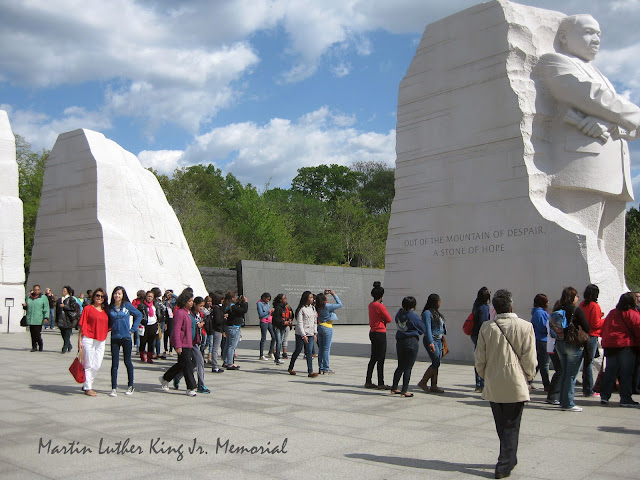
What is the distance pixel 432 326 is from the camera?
28.8ft

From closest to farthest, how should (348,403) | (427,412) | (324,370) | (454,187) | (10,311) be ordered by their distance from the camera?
(427,412), (348,403), (324,370), (454,187), (10,311)

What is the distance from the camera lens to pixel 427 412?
285 inches

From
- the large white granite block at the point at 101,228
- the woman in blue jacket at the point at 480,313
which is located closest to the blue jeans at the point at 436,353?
the woman in blue jacket at the point at 480,313

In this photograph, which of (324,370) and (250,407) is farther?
(324,370)

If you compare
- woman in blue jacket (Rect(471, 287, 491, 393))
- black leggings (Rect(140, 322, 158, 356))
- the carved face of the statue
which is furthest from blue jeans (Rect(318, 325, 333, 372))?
the carved face of the statue

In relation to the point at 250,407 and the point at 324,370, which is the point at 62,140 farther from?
the point at 250,407

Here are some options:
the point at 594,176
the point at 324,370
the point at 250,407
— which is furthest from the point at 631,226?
the point at 250,407

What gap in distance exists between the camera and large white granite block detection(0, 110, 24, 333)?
1908 centimetres

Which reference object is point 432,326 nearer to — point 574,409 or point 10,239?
point 574,409

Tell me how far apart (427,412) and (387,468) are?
251 centimetres

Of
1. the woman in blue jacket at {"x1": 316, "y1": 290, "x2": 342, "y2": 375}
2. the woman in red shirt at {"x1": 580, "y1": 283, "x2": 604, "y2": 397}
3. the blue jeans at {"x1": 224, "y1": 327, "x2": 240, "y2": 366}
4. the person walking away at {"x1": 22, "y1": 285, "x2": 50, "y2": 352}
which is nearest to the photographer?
the woman in red shirt at {"x1": 580, "y1": 283, "x2": 604, "y2": 397}

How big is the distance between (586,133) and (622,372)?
17.9 ft

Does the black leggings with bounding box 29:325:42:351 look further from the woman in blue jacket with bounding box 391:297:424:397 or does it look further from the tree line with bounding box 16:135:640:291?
the tree line with bounding box 16:135:640:291

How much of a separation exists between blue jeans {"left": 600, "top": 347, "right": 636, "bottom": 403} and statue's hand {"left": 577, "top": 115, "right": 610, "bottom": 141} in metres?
5.14
